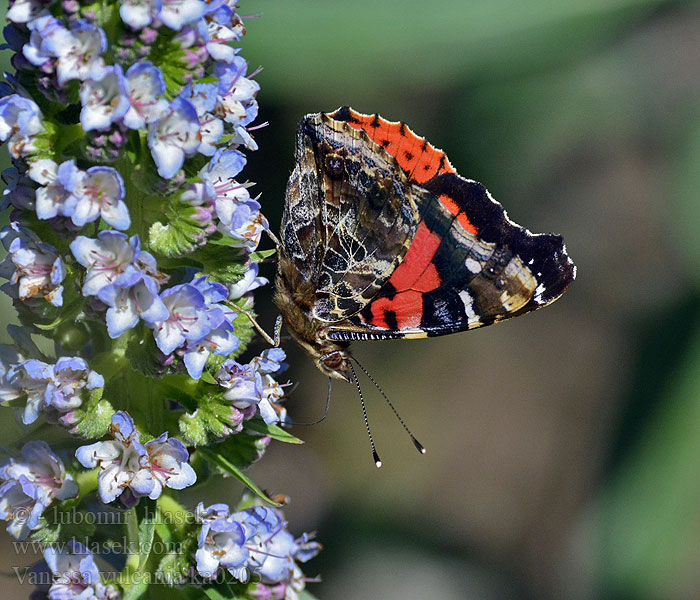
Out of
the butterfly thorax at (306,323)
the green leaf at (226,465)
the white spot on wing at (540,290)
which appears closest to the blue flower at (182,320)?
the green leaf at (226,465)

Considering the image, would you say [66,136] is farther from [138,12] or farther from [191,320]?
[191,320]

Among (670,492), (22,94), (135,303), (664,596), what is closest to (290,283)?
(135,303)

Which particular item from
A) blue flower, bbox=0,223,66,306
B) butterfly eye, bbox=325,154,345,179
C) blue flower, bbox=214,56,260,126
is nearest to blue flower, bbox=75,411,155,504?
blue flower, bbox=0,223,66,306

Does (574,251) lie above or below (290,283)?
below

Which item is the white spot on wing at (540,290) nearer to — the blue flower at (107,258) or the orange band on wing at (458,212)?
the orange band on wing at (458,212)

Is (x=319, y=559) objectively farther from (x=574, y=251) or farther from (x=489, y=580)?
(x=574, y=251)

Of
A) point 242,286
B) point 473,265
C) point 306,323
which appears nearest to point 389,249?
point 473,265

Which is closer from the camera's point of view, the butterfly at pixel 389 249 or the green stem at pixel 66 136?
the green stem at pixel 66 136
